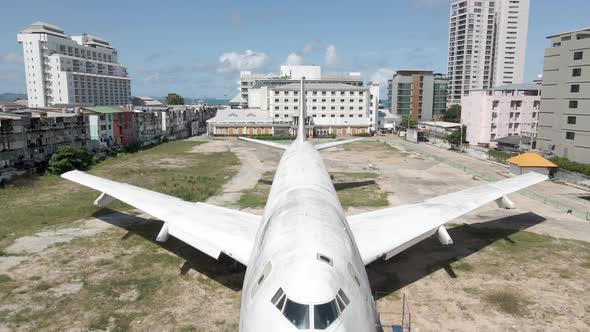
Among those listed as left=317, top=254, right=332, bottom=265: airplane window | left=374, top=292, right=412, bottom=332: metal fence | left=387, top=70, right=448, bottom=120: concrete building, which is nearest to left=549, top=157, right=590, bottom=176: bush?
left=374, top=292, right=412, bottom=332: metal fence

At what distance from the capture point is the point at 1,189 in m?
46.7

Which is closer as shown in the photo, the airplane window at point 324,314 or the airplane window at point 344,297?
the airplane window at point 324,314

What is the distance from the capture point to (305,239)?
13.4 m

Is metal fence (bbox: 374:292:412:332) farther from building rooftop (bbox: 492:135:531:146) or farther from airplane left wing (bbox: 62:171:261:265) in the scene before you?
building rooftop (bbox: 492:135:531:146)

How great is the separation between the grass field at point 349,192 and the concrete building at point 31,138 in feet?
112

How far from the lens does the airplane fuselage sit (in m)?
10.5

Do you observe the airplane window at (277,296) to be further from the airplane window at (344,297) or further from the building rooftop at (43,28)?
the building rooftop at (43,28)

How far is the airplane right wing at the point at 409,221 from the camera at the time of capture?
70.4ft

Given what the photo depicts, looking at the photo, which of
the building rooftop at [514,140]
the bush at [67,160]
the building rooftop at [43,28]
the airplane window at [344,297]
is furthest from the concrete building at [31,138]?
the building rooftop at [43,28]

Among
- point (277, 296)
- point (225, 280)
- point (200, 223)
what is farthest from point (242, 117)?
point (277, 296)

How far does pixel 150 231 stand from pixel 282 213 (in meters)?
20.9

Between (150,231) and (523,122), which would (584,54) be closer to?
(523,122)

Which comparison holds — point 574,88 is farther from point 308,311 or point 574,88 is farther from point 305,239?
point 308,311

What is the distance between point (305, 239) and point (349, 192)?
36.2m
